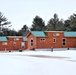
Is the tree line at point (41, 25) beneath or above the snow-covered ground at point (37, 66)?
above

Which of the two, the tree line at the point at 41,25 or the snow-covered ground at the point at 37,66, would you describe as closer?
the snow-covered ground at the point at 37,66

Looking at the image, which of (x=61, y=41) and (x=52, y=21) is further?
(x=52, y=21)

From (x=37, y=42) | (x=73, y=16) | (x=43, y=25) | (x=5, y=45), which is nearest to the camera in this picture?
(x=37, y=42)

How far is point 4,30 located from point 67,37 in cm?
4589

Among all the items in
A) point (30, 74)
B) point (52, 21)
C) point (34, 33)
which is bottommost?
point (30, 74)

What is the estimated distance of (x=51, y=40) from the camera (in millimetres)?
47469

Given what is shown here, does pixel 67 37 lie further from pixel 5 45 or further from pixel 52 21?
pixel 52 21

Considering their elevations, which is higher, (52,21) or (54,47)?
(52,21)

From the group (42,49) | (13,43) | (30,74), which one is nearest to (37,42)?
(42,49)

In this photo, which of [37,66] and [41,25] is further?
[41,25]

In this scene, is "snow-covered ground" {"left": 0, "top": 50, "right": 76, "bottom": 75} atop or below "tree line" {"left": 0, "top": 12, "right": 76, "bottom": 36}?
below

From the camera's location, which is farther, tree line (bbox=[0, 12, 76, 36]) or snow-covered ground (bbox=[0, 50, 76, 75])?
tree line (bbox=[0, 12, 76, 36])

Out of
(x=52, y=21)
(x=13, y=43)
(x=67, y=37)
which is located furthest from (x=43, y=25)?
(x=67, y=37)

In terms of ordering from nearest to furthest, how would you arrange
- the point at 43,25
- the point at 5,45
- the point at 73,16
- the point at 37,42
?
the point at 37,42
the point at 5,45
the point at 73,16
the point at 43,25
